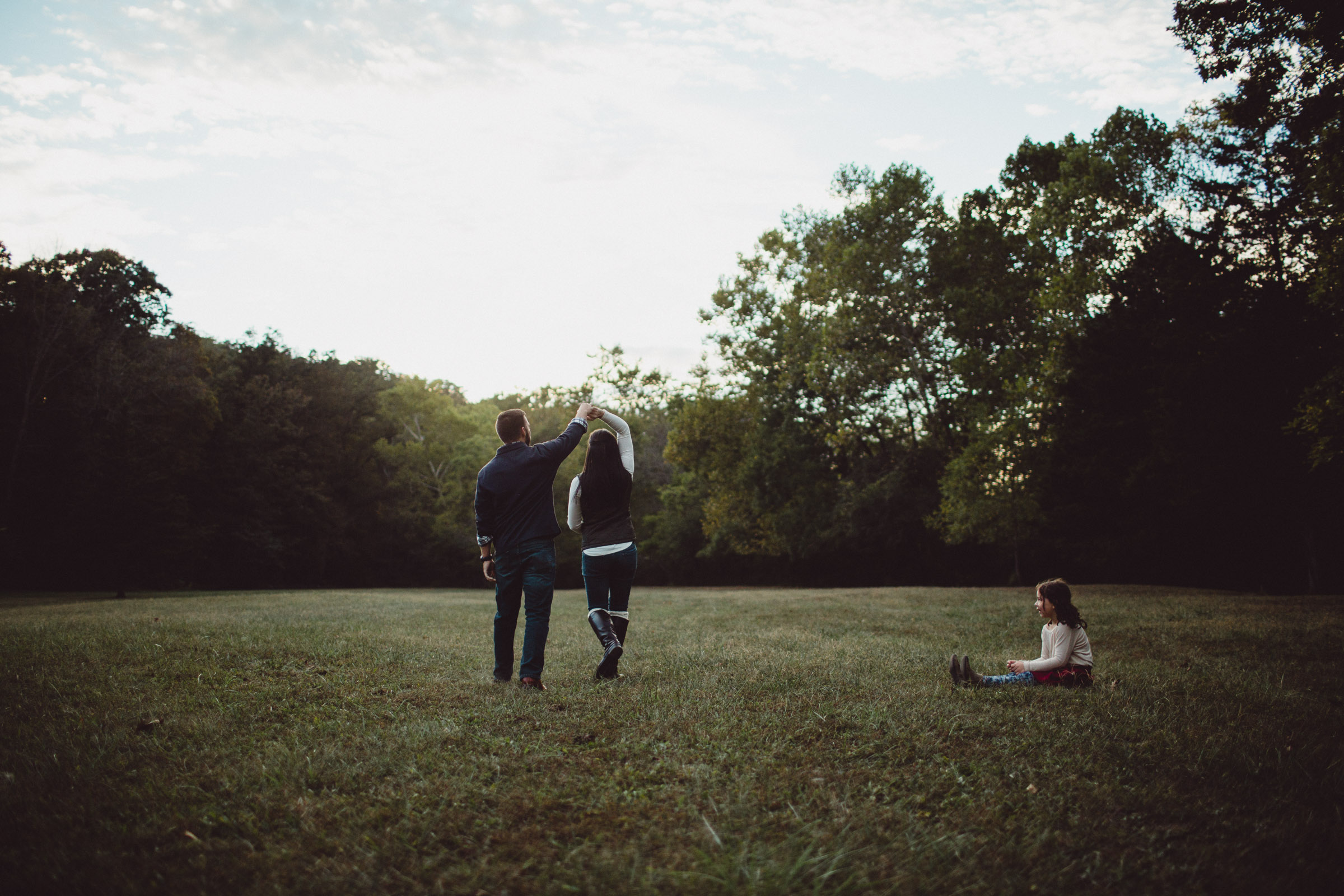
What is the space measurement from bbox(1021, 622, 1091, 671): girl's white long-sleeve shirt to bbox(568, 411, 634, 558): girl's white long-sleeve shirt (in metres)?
3.55

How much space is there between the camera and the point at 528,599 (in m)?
6.05

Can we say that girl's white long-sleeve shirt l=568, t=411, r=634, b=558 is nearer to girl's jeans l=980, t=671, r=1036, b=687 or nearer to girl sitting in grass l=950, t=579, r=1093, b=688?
girl sitting in grass l=950, t=579, r=1093, b=688

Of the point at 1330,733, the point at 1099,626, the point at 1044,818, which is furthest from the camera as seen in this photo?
the point at 1099,626

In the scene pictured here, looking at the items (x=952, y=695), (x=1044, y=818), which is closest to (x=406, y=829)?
(x=1044, y=818)

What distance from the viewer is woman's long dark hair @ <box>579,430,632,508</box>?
21.1 ft

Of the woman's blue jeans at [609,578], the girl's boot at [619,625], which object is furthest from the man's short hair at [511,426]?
the girl's boot at [619,625]

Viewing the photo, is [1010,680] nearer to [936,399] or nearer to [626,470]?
[626,470]

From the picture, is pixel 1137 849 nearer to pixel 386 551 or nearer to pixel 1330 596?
pixel 1330 596

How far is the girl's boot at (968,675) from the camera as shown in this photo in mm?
5672

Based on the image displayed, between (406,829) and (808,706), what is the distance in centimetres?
290

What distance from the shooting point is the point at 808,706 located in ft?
16.5

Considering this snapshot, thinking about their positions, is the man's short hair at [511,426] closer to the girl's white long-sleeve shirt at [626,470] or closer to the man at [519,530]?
the man at [519,530]

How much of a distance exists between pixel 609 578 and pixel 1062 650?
382 centimetres

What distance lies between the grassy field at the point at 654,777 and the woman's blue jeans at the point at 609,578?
0.74 m
